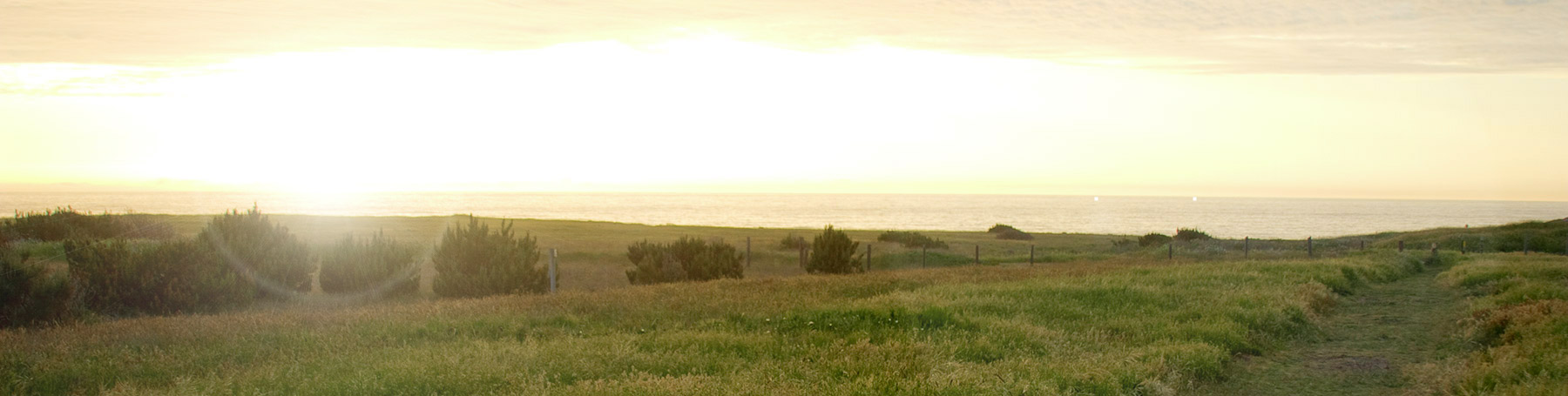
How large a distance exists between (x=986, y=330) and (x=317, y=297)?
17163 mm

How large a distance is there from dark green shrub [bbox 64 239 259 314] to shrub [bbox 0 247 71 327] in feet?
2.74

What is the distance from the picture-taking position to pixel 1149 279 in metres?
20.1

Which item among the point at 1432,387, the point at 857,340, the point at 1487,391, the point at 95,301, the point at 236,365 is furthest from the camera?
the point at 95,301

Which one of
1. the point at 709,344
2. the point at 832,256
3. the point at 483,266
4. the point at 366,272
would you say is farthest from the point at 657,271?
the point at 709,344

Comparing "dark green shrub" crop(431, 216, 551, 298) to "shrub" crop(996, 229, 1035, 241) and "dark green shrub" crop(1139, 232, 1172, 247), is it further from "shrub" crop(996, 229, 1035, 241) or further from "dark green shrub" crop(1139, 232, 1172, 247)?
"shrub" crop(996, 229, 1035, 241)

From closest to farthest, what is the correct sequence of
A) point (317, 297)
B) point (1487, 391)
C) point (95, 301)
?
point (1487, 391) → point (95, 301) → point (317, 297)

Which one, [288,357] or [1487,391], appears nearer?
[1487,391]

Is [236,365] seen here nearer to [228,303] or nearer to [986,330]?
[986,330]

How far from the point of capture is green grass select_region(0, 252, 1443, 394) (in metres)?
8.70

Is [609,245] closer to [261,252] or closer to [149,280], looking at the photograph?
[261,252]

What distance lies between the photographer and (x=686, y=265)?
2903 cm

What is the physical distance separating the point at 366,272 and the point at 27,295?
7.17m

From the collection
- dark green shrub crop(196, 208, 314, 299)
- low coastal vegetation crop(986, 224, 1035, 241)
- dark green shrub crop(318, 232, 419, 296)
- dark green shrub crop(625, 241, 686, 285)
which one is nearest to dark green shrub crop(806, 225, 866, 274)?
dark green shrub crop(625, 241, 686, 285)

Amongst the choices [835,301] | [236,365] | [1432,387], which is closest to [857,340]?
[835,301]
